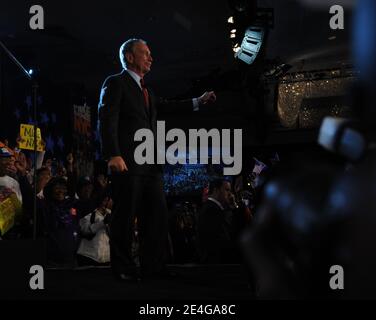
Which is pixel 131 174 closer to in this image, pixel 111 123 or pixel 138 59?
pixel 111 123

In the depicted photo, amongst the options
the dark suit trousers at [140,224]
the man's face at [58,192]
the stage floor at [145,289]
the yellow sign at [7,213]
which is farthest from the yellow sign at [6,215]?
the man's face at [58,192]

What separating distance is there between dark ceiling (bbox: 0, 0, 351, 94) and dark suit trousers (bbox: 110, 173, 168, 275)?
389 cm

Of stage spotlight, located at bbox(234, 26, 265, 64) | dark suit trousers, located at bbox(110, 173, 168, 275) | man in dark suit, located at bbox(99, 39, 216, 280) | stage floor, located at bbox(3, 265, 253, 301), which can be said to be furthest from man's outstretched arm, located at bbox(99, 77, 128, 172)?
stage spotlight, located at bbox(234, 26, 265, 64)

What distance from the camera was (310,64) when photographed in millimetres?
8516

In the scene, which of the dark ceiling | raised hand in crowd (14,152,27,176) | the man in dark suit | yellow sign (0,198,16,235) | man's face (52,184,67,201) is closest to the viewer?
the man in dark suit

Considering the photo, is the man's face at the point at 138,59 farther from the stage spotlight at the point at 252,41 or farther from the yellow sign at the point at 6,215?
the stage spotlight at the point at 252,41

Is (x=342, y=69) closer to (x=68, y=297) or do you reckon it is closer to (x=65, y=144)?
(x=65, y=144)

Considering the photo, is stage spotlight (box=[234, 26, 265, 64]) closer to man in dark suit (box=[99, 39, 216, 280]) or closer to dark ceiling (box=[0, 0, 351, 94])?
dark ceiling (box=[0, 0, 351, 94])

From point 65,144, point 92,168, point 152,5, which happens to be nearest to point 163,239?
point 152,5

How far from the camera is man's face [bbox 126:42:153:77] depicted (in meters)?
→ 2.69

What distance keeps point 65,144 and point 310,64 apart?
4.00 meters

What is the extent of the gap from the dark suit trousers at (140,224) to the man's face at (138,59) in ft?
1.80

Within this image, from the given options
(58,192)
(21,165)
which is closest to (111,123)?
(58,192)
